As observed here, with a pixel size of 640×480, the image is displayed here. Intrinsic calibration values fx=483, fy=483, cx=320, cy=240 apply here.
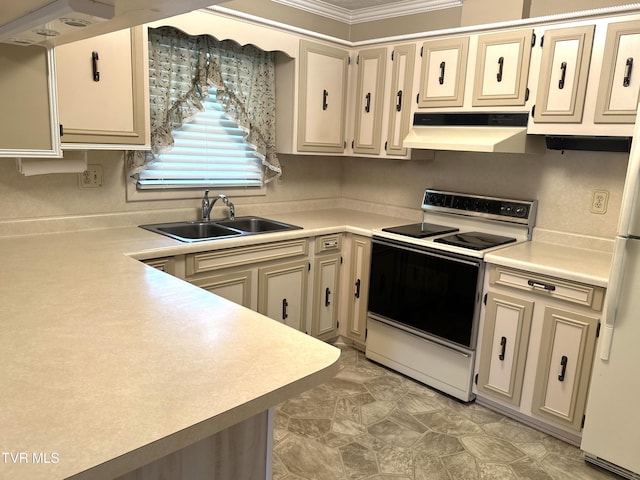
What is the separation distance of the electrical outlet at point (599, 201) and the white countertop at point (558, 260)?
0.76ft

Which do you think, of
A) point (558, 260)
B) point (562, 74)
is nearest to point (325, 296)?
point (558, 260)

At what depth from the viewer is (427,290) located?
2832 millimetres

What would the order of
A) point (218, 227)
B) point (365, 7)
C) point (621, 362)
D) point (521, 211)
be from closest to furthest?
point (621, 362) → point (521, 211) → point (218, 227) → point (365, 7)

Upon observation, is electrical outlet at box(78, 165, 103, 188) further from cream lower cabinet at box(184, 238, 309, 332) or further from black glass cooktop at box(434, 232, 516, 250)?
black glass cooktop at box(434, 232, 516, 250)

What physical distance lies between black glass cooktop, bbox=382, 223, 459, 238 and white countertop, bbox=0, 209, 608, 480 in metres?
1.61

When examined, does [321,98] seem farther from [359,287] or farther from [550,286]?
[550,286]

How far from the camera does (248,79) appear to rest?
3.28 m

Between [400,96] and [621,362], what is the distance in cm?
205

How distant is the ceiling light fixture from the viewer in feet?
3.62

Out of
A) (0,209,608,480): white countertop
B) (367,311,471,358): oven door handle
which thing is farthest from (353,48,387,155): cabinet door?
(0,209,608,480): white countertop

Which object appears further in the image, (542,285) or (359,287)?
(359,287)

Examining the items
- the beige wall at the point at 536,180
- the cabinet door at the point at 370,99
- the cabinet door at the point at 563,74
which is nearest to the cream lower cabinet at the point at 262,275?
the cabinet door at the point at 370,99

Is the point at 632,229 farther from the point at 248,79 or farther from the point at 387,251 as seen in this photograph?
the point at 248,79

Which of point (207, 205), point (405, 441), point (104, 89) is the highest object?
point (104, 89)
